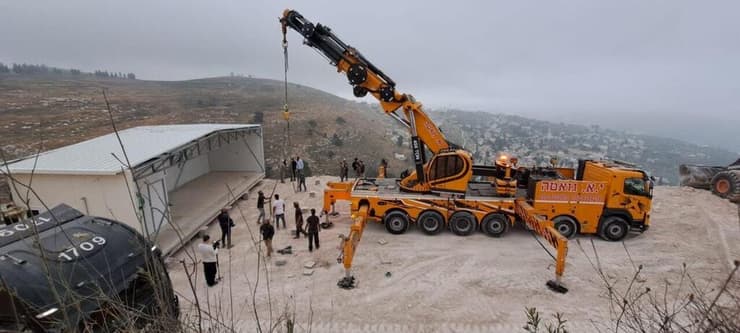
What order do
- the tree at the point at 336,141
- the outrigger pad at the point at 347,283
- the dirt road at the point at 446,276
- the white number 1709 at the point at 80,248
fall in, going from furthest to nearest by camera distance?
the tree at the point at 336,141 < the outrigger pad at the point at 347,283 < the dirt road at the point at 446,276 < the white number 1709 at the point at 80,248

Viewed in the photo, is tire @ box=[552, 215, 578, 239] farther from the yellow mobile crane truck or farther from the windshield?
the windshield

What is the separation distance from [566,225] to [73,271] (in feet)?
38.1

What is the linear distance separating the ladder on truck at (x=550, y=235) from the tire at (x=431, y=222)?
2.38 m

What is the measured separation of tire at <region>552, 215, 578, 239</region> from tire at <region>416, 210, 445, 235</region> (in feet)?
11.3

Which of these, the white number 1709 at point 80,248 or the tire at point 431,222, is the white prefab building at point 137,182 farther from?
the tire at point 431,222

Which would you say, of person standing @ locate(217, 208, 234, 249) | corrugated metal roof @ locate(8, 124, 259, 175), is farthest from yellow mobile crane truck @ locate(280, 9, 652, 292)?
corrugated metal roof @ locate(8, 124, 259, 175)

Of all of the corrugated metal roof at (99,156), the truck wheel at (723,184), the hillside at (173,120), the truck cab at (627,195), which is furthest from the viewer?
the hillside at (173,120)

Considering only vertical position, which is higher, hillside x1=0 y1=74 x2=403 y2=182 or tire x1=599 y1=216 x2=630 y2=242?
hillside x1=0 y1=74 x2=403 y2=182

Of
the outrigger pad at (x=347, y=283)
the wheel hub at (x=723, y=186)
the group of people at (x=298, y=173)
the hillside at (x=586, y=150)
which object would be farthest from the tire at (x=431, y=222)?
the wheel hub at (x=723, y=186)

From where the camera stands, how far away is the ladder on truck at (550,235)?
7.77m

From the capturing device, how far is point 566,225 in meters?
10.6

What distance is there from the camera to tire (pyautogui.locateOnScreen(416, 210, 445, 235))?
11.0 metres

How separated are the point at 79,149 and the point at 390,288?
10521mm

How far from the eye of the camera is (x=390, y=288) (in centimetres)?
805
